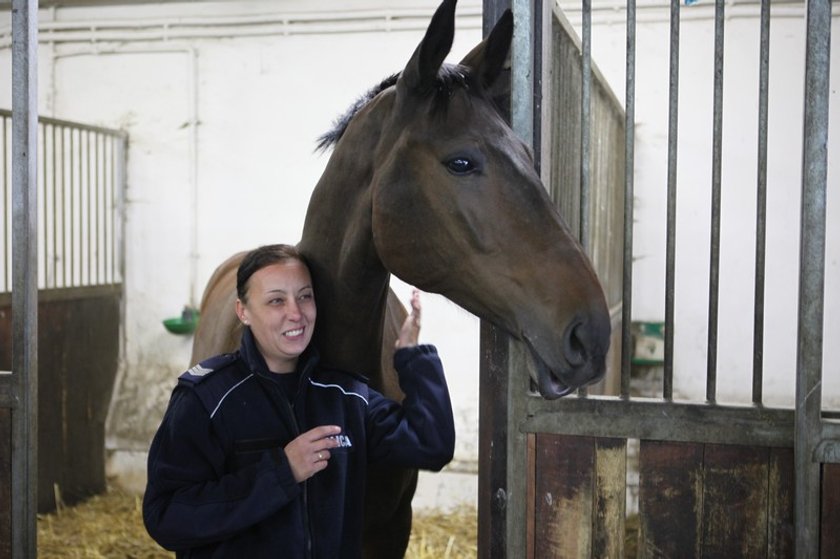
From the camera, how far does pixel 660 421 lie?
1.64 meters

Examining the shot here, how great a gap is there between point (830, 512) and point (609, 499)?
0.41m

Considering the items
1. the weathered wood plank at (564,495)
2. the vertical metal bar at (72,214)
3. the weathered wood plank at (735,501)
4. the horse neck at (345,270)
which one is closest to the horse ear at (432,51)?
the horse neck at (345,270)

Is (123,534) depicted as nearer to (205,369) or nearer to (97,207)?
(97,207)

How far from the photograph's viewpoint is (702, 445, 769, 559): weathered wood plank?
1.61m

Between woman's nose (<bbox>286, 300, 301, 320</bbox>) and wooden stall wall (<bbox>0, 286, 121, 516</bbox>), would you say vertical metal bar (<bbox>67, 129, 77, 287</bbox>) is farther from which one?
woman's nose (<bbox>286, 300, 301, 320</bbox>)

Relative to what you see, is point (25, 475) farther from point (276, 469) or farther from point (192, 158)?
point (192, 158)

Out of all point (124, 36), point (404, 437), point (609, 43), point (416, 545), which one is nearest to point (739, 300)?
point (609, 43)

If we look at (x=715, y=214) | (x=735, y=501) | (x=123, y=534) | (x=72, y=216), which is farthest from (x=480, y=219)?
(x=72, y=216)

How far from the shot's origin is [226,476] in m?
1.46

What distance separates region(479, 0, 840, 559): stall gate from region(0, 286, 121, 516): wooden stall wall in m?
2.85

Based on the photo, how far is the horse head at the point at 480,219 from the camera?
1.31 m

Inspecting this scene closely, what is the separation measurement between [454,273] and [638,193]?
9.97 ft

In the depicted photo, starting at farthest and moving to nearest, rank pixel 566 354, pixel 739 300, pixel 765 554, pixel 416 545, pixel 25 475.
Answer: pixel 739 300
pixel 416 545
pixel 25 475
pixel 765 554
pixel 566 354

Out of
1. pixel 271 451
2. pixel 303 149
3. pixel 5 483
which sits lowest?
pixel 5 483
